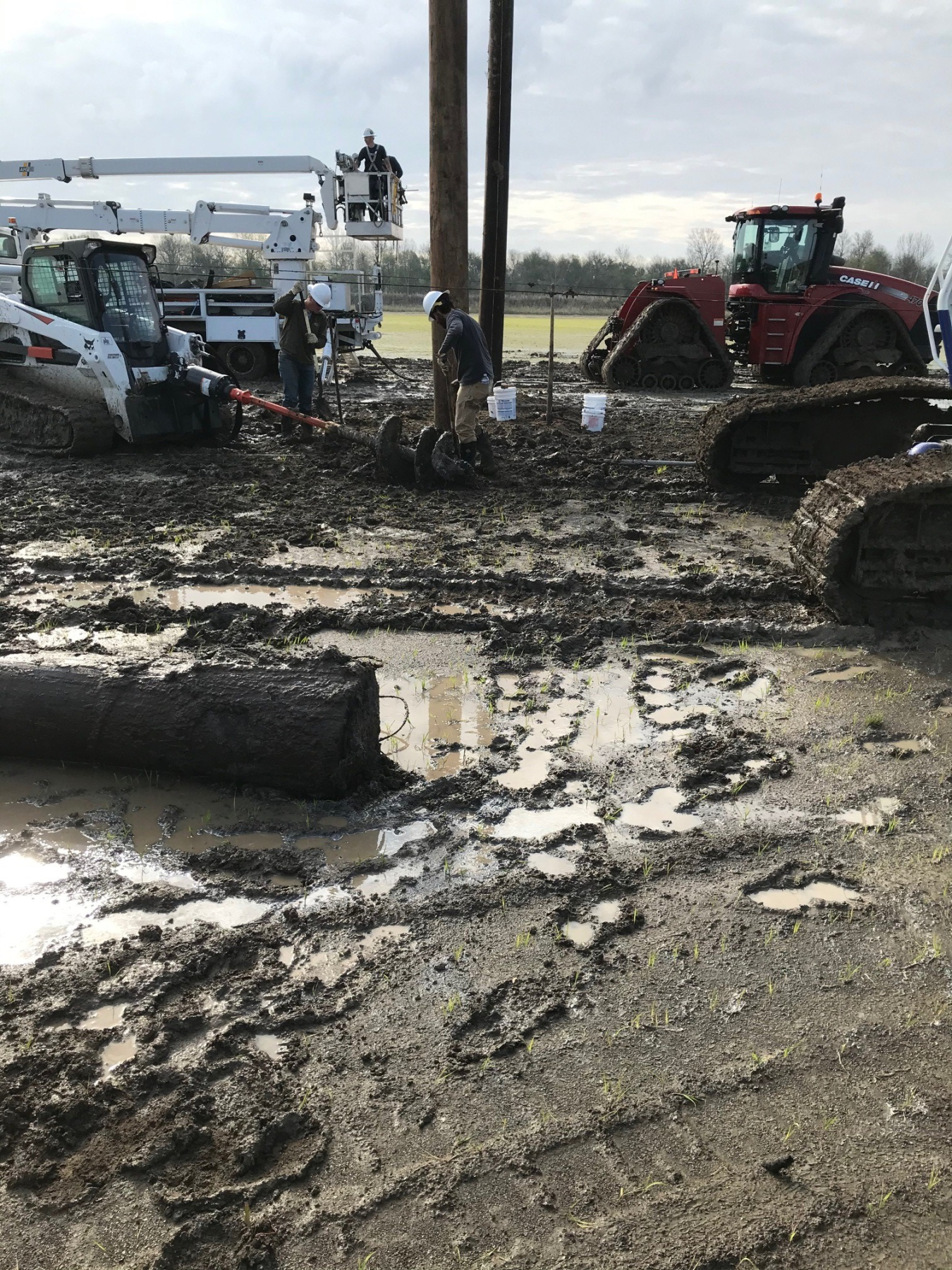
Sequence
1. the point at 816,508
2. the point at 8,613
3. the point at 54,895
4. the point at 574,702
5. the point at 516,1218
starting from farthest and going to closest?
the point at 816,508, the point at 8,613, the point at 574,702, the point at 54,895, the point at 516,1218

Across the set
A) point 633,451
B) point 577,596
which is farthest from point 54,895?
point 633,451

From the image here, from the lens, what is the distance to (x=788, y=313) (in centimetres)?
1648

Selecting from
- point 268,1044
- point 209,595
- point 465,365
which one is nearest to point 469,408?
point 465,365

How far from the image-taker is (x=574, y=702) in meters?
5.03

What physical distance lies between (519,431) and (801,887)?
946 centimetres

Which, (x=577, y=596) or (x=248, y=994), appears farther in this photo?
(x=577, y=596)

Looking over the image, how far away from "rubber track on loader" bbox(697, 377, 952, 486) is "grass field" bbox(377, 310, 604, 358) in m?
15.3

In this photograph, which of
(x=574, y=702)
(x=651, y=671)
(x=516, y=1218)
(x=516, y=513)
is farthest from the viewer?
(x=516, y=513)

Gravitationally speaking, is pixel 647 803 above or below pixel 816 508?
below

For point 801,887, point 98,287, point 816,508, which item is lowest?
point 801,887

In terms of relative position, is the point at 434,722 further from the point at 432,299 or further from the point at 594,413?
the point at 594,413

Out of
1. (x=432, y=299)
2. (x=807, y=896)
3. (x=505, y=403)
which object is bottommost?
(x=807, y=896)

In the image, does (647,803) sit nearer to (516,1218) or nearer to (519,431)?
(516,1218)

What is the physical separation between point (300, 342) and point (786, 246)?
30.3 ft
